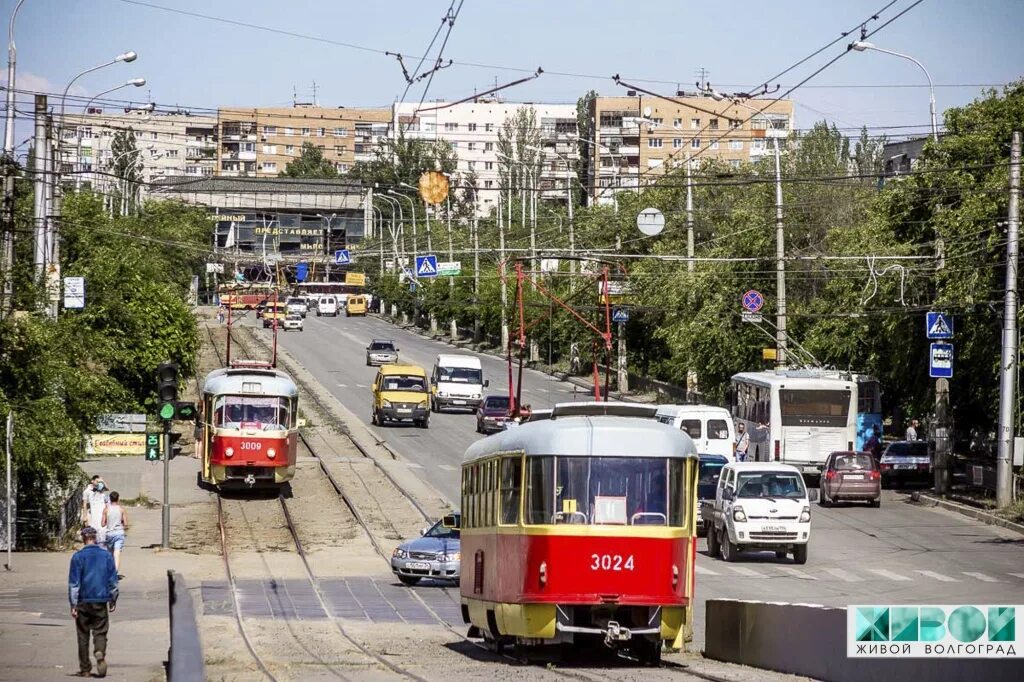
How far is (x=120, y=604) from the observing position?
25312mm

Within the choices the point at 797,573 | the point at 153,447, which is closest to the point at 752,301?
the point at 797,573

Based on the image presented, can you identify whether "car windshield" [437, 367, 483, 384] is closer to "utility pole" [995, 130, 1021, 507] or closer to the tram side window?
"utility pole" [995, 130, 1021, 507]

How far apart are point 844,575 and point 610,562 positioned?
16083mm

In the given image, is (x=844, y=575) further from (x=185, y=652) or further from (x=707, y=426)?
(x=185, y=652)

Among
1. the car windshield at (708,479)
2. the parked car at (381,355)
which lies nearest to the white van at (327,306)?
the parked car at (381,355)

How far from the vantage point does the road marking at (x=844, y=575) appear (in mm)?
31172

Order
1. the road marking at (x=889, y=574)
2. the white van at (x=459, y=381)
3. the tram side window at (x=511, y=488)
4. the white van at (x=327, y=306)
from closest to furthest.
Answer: the tram side window at (x=511, y=488) → the road marking at (x=889, y=574) → the white van at (x=459, y=381) → the white van at (x=327, y=306)

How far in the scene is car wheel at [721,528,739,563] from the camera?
33844mm

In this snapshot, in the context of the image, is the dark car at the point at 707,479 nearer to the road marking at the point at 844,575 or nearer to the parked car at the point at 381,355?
the road marking at the point at 844,575

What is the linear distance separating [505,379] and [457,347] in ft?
77.8

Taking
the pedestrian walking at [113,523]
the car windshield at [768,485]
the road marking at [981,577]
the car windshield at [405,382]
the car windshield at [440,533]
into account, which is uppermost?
the car windshield at [405,382]

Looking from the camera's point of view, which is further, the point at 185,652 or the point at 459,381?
Answer: the point at 459,381

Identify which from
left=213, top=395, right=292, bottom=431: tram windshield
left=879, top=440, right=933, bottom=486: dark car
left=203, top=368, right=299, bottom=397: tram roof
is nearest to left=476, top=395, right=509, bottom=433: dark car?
left=879, top=440, right=933, bottom=486: dark car

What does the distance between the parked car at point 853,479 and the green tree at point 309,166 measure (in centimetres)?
14499
